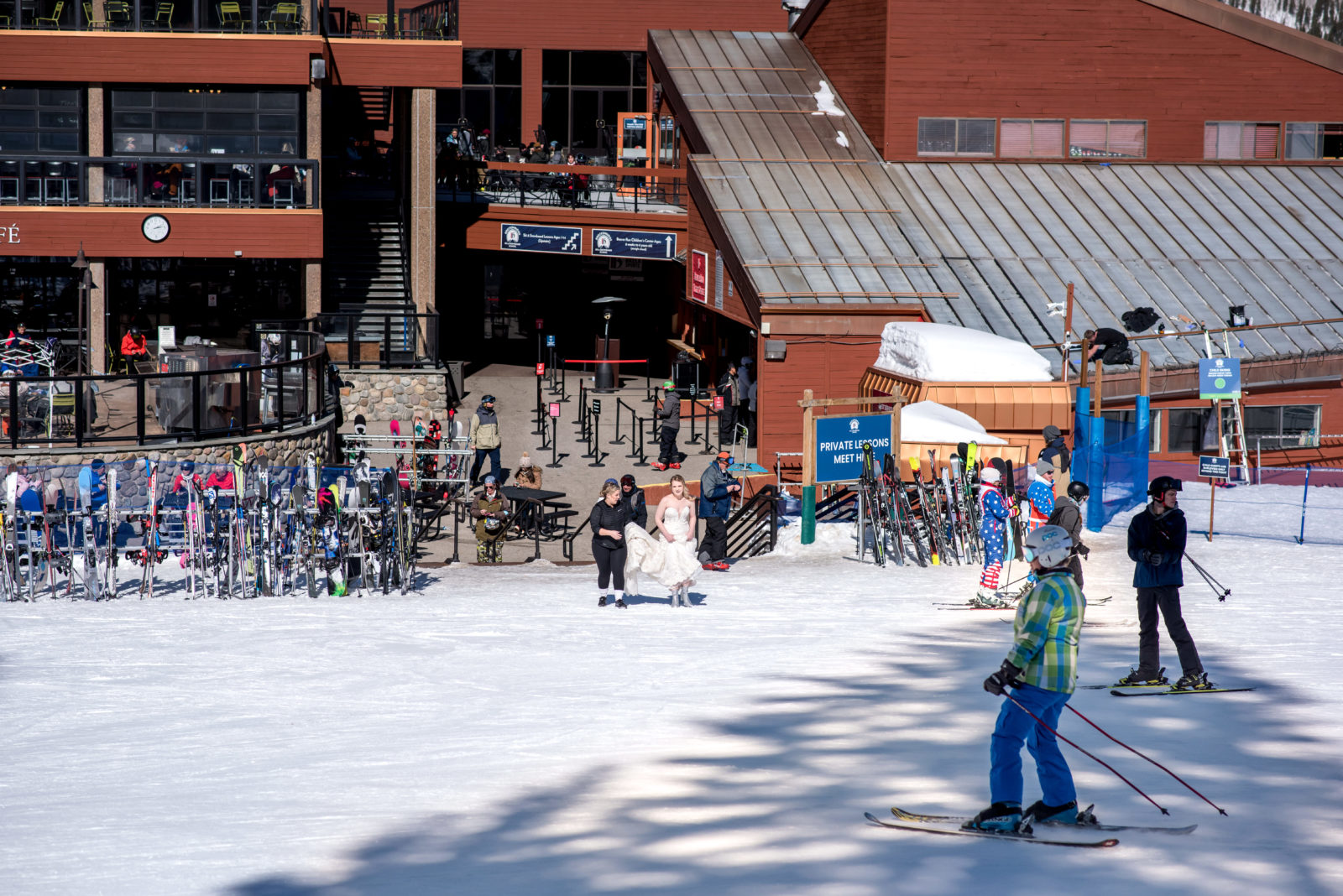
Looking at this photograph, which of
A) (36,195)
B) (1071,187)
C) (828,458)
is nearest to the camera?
(828,458)

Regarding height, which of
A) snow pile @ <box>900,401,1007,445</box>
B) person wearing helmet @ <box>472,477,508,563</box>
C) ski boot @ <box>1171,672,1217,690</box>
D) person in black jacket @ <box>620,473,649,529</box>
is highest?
snow pile @ <box>900,401,1007,445</box>

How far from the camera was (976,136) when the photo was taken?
108ft

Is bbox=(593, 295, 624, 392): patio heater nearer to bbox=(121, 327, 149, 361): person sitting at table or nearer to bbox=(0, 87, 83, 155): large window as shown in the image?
bbox=(121, 327, 149, 361): person sitting at table

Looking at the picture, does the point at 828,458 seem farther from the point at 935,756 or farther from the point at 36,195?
the point at 36,195

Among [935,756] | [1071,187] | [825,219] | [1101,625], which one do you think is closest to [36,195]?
[825,219]

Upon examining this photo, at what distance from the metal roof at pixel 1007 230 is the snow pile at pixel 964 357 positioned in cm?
309

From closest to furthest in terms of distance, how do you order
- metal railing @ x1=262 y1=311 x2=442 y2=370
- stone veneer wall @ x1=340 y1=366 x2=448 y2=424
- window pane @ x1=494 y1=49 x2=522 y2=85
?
stone veneer wall @ x1=340 y1=366 x2=448 y2=424 < metal railing @ x1=262 y1=311 x2=442 y2=370 < window pane @ x1=494 y1=49 x2=522 y2=85

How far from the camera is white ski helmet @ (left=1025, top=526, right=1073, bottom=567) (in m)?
7.55

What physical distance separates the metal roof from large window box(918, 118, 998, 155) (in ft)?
1.35

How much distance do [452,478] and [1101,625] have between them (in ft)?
38.3

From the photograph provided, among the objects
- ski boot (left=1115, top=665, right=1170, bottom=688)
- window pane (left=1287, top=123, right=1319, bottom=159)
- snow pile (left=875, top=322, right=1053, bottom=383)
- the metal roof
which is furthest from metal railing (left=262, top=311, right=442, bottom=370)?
window pane (left=1287, top=123, right=1319, bottom=159)

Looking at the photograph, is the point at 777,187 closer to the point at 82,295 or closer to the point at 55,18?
the point at 82,295

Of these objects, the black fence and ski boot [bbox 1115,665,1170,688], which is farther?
the black fence

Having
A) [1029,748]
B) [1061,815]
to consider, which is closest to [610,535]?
[1029,748]
